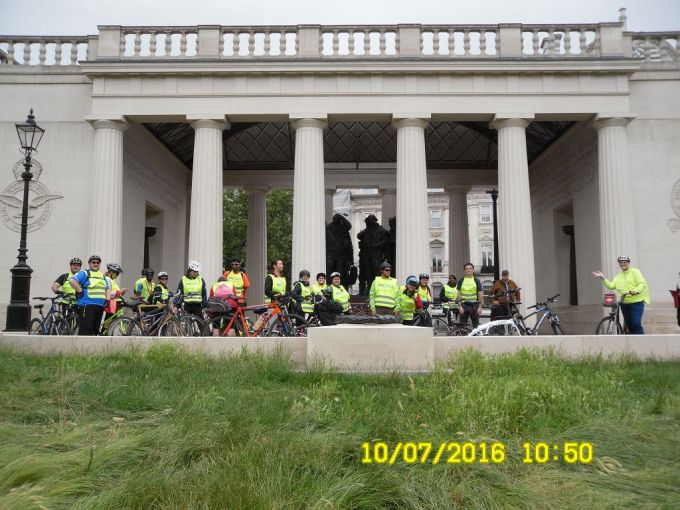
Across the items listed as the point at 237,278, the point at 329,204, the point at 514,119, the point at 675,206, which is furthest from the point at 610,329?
the point at 329,204

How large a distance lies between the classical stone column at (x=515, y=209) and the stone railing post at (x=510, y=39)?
2.39m

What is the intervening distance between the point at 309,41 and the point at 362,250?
7.94 meters

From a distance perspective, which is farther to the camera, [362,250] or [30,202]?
[362,250]

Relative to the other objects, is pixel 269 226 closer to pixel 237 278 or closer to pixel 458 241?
pixel 458 241

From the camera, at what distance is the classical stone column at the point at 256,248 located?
26.9 metres

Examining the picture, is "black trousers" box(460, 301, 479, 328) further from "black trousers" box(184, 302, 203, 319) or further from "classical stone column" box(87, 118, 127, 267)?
"classical stone column" box(87, 118, 127, 267)

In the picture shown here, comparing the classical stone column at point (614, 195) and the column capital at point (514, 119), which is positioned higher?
the column capital at point (514, 119)

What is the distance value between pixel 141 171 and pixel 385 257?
10.7 meters

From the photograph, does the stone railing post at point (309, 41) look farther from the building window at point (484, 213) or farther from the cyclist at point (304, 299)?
the building window at point (484, 213)

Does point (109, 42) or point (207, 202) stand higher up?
point (109, 42)

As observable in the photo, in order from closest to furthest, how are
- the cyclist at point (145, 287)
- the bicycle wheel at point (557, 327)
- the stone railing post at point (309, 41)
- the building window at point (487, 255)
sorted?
the bicycle wheel at point (557, 327) → the cyclist at point (145, 287) → the stone railing post at point (309, 41) → the building window at point (487, 255)

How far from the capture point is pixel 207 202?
1961 cm

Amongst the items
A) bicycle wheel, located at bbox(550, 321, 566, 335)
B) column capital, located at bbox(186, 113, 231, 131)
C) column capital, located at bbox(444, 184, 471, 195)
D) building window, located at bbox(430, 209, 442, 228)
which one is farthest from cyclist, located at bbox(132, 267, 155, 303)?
building window, located at bbox(430, 209, 442, 228)

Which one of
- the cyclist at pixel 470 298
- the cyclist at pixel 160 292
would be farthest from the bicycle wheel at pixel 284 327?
the cyclist at pixel 470 298
